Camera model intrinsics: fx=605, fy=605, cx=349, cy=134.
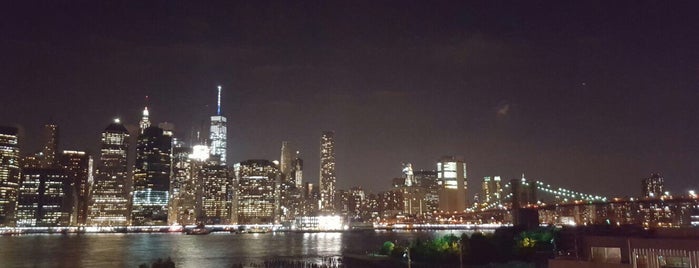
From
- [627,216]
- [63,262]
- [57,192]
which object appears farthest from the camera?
[57,192]

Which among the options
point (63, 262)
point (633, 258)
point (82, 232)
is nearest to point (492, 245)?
point (633, 258)

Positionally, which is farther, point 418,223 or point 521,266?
point 418,223

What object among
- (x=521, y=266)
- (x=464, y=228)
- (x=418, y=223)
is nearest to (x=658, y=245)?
(x=521, y=266)

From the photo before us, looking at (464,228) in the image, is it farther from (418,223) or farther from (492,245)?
(492,245)

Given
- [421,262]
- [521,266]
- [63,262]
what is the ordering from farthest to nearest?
1. [63,262]
2. [421,262]
3. [521,266]

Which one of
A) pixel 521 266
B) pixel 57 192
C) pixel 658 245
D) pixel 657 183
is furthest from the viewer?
pixel 57 192

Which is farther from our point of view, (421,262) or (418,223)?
(418,223)

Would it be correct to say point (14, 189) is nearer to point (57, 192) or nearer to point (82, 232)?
point (57, 192)

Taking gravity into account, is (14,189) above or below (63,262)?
above

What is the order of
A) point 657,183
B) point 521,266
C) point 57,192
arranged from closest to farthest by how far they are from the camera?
1. point 521,266
2. point 657,183
3. point 57,192
